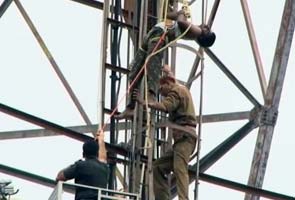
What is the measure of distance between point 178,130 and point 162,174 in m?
0.71

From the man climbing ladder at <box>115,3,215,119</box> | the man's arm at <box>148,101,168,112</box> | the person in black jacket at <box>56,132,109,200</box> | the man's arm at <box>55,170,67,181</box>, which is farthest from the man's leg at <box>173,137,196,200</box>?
the man's arm at <box>55,170,67,181</box>

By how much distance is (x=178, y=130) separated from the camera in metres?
20.5

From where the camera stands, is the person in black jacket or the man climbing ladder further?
the man climbing ladder

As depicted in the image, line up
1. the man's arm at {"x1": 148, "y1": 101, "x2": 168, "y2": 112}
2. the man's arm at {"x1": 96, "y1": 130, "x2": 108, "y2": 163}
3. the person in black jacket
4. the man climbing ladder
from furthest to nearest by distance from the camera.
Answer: the man climbing ladder, the man's arm at {"x1": 96, "y1": 130, "x2": 108, "y2": 163}, the man's arm at {"x1": 148, "y1": 101, "x2": 168, "y2": 112}, the person in black jacket

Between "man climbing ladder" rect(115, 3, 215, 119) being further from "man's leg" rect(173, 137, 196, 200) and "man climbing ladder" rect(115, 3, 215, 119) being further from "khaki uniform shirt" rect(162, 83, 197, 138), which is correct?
"man's leg" rect(173, 137, 196, 200)

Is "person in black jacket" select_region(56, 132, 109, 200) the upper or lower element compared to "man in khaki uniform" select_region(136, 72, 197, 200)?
lower

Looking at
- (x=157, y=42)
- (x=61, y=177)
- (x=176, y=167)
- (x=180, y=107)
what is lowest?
(x=61, y=177)

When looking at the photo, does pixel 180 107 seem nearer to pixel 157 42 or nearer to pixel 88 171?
pixel 157 42

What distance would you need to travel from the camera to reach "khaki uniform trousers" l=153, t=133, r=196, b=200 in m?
20.4

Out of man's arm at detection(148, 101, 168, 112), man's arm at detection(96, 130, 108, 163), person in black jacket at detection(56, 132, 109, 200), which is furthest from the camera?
man's arm at detection(96, 130, 108, 163)

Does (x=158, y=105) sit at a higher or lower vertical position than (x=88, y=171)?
higher

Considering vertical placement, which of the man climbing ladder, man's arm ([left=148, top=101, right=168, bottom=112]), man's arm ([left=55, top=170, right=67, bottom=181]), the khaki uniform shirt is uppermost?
the man climbing ladder

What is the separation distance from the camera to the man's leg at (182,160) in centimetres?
2036

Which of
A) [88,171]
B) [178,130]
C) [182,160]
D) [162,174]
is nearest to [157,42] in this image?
[178,130]
